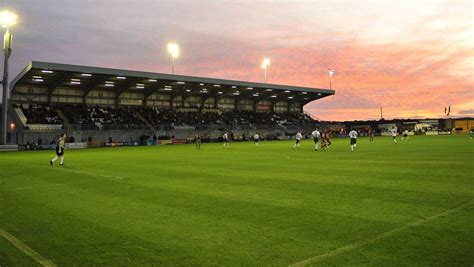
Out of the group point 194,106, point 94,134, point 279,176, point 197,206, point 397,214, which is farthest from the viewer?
point 194,106

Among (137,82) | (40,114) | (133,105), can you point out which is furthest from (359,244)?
(133,105)

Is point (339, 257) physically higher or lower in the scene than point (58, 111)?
lower

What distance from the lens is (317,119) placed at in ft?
334

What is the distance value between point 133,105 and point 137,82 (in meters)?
9.25

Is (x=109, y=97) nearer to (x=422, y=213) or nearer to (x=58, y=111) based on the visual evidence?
(x=58, y=111)

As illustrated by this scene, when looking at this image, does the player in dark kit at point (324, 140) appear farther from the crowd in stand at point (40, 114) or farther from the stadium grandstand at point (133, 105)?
the crowd in stand at point (40, 114)

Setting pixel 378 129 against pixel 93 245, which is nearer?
pixel 93 245

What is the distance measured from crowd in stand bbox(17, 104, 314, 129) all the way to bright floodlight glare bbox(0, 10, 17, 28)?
14.9 metres

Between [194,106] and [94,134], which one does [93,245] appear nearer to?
[94,134]

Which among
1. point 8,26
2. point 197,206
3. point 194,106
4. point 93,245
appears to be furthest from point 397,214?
point 194,106

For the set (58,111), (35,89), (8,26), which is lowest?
(58,111)

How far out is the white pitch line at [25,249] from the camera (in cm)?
561

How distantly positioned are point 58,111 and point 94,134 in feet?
28.5

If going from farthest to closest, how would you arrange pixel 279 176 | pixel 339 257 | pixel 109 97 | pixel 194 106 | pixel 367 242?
pixel 194 106 < pixel 109 97 < pixel 279 176 < pixel 367 242 < pixel 339 257
